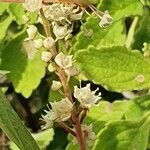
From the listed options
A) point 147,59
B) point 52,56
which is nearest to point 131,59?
point 147,59

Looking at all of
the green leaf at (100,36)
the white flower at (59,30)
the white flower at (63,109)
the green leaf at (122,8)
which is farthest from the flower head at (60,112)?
the green leaf at (122,8)

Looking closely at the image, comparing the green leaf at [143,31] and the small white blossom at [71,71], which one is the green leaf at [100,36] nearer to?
the green leaf at [143,31]

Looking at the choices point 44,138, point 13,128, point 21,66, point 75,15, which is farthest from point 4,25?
point 13,128

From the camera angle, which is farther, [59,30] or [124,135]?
[124,135]

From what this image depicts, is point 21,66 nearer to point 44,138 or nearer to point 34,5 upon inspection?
point 44,138

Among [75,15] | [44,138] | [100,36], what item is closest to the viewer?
[75,15]

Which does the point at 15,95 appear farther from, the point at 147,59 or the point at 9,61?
the point at 147,59
